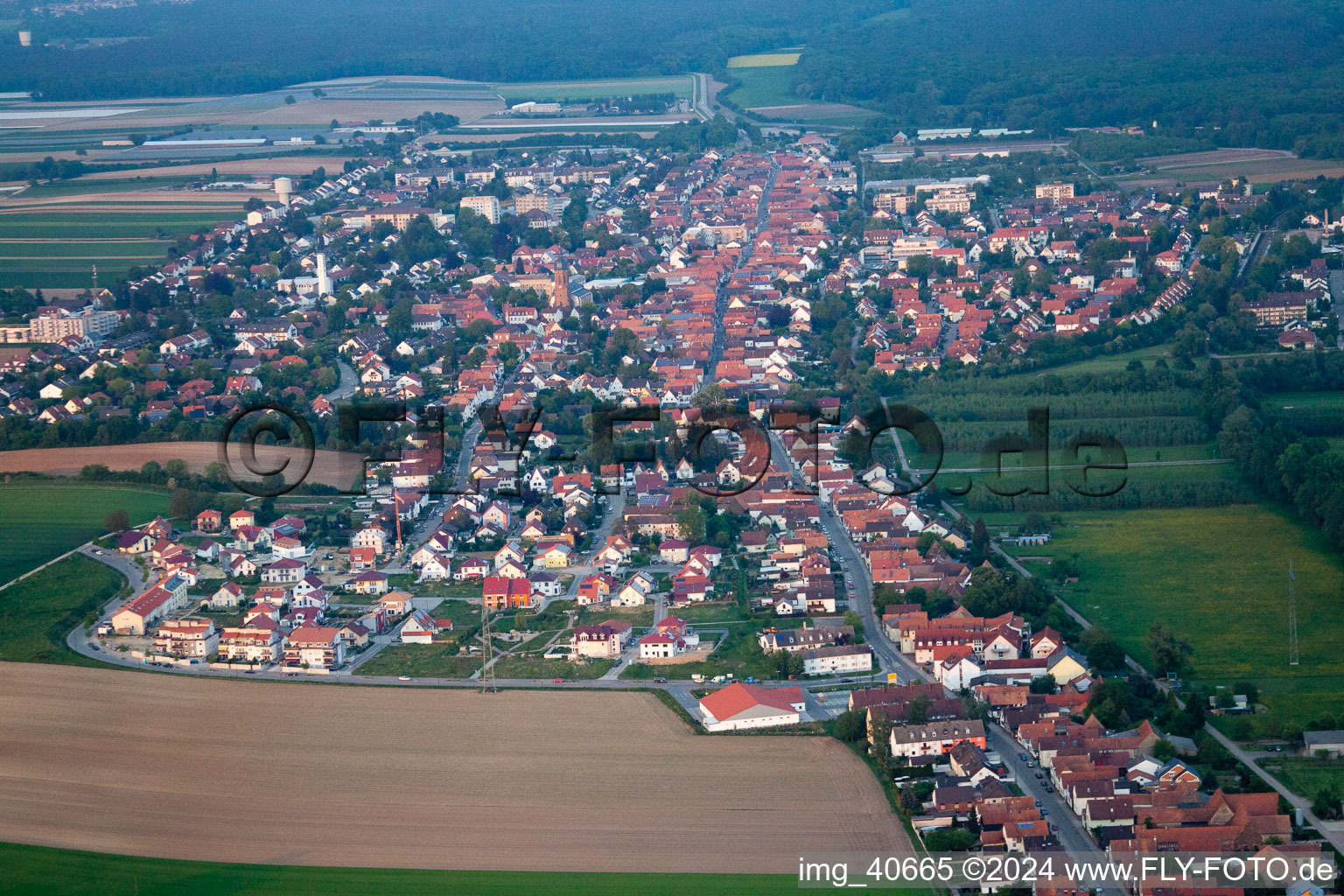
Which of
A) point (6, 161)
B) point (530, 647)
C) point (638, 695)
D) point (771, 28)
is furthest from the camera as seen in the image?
point (771, 28)

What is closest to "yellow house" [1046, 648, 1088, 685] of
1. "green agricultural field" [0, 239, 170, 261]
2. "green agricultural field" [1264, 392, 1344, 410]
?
"green agricultural field" [1264, 392, 1344, 410]

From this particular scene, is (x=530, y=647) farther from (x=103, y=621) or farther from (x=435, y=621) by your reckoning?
(x=103, y=621)

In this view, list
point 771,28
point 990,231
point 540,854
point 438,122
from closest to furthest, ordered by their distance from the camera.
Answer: point 540,854 → point 990,231 → point 438,122 → point 771,28

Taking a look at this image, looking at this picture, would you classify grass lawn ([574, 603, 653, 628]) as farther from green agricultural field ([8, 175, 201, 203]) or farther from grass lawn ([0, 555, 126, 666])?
green agricultural field ([8, 175, 201, 203])

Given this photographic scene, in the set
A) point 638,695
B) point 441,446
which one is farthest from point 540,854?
point 441,446

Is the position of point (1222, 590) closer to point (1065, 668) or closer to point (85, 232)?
point (1065, 668)
